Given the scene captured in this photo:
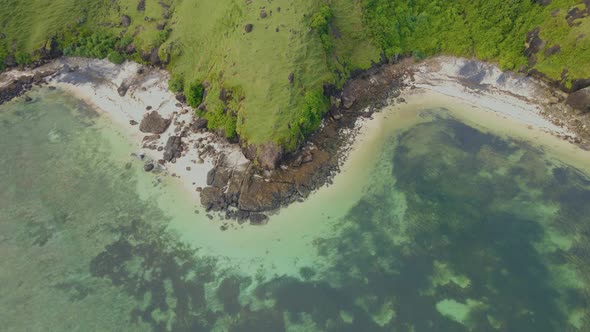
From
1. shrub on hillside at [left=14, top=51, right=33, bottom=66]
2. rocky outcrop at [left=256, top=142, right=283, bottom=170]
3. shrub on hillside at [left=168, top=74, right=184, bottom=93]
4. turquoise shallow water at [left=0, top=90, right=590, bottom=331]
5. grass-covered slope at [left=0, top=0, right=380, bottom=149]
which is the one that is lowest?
turquoise shallow water at [left=0, top=90, right=590, bottom=331]

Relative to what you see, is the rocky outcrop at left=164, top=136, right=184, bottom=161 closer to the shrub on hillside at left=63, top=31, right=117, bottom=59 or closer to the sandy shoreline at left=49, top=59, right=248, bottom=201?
the sandy shoreline at left=49, top=59, right=248, bottom=201

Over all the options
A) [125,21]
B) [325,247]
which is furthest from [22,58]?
[325,247]

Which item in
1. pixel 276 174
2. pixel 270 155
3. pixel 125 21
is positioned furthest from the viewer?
pixel 125 21

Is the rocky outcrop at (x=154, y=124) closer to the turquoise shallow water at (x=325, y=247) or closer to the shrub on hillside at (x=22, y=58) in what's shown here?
the turquoise shallow water at (x=325, y=247)

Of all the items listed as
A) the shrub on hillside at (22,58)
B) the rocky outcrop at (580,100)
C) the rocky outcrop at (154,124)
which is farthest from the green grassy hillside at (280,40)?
the rocky outcrop at (154,124)

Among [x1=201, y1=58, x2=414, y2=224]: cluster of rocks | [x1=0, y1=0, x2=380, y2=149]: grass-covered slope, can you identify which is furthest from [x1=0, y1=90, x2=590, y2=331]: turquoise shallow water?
[x1=0, y1=0, x2=380, y2=149]: grass-covered slope

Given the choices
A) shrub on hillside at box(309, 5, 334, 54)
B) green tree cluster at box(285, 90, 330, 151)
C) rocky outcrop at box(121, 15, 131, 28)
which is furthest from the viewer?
rocky outcrop at box(121, 15, 131, 28)

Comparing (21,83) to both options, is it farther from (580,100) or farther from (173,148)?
(580,100)
